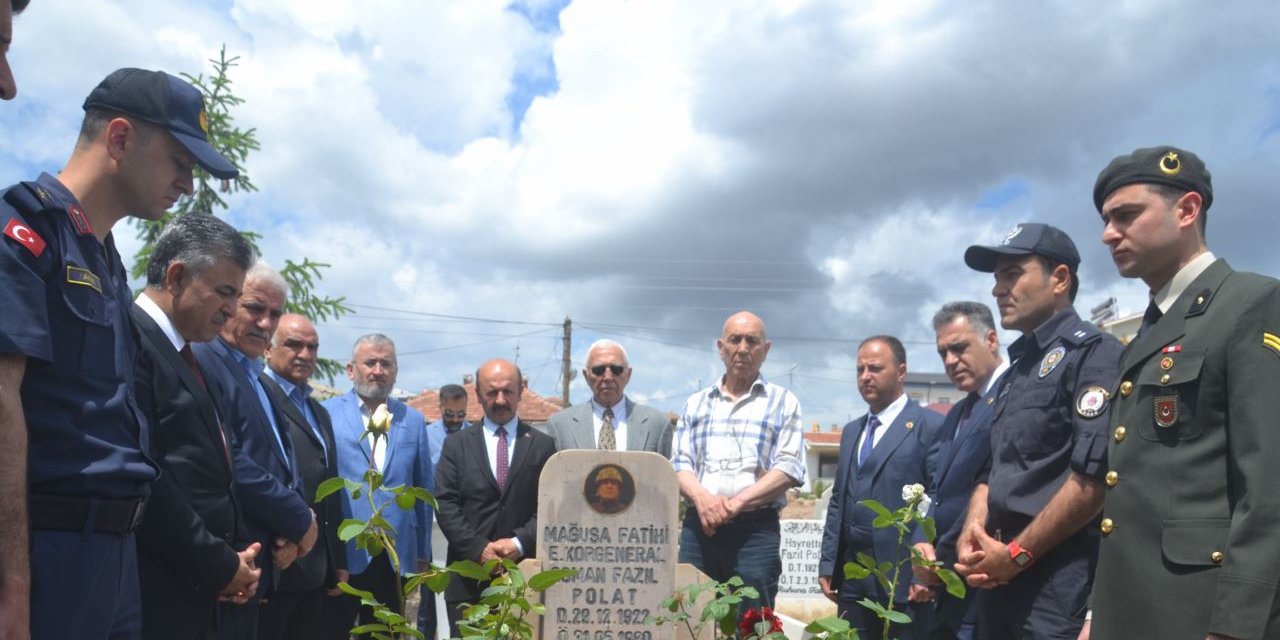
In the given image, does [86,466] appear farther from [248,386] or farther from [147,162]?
[248,386]

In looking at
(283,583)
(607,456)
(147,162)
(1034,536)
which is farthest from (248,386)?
(1034,536)

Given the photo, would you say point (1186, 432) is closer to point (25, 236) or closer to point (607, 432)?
point (25, 236)

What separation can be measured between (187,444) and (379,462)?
A: 259cm

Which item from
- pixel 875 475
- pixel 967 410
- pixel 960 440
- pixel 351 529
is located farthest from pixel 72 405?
pixel 875 475

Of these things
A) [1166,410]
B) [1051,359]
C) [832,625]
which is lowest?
[832,625]

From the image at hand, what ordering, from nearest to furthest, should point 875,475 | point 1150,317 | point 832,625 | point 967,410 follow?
point 832,625 < point 1150,317 < point 967,410 < point 875,475

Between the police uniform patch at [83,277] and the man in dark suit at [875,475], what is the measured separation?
3538mm

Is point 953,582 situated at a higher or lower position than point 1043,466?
lower

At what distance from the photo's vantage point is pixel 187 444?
284cm

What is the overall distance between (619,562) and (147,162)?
3.39 metres

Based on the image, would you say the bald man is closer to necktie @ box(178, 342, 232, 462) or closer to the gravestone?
necktie @ box(178, 342, 232, 462)

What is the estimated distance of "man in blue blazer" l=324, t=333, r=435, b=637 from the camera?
4.95 m

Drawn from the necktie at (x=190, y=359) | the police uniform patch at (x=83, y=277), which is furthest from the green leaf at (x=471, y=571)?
the necktie at (x=190, y=359)

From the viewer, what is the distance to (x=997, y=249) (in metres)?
3.52
